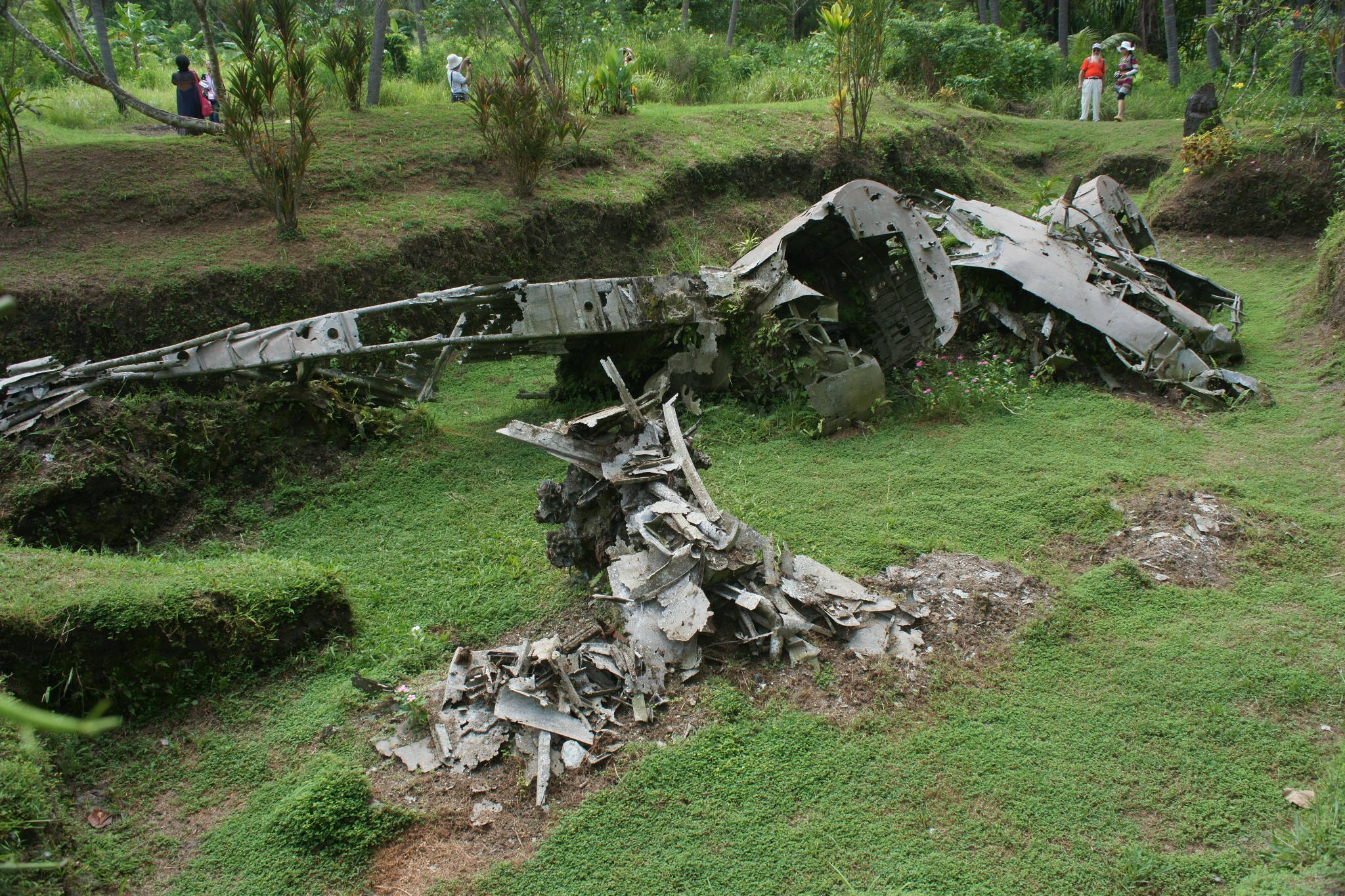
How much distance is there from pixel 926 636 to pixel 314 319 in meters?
5.46

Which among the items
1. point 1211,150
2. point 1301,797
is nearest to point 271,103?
point 1301,797

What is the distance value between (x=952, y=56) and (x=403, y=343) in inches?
602

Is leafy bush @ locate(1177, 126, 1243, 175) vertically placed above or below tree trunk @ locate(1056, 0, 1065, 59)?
below

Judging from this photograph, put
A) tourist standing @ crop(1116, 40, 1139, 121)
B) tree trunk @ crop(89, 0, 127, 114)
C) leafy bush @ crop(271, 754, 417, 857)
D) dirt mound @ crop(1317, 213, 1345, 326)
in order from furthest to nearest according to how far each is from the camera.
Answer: tourist standing @ crop(1116, 40, 1139, 121), tree trunk @ crop(89, 0, 127, 114), dirt mound @ crop(1317, 213, 1345, 326), leafy bush @ crop(271, 754, 417, 857)

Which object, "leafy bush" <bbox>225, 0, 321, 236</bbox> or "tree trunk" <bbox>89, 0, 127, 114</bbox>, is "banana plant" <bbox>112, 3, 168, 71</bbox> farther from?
"leafy bush" <bbox>225, 0, 321, 236</bbox>

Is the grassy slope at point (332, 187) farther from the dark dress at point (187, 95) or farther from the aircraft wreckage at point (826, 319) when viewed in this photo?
the aircraft wreckage at point (826, 319)

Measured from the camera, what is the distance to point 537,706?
4500mm

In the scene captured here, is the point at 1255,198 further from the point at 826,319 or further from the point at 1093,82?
the point at 826,319

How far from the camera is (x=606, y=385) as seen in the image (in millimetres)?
8586

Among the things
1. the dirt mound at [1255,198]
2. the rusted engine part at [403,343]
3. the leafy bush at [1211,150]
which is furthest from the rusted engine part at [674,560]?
the leafy bush at [1211,150]

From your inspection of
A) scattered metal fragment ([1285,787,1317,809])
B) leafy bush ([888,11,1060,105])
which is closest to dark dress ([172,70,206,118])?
leafy bush ([888,11,1060,105])

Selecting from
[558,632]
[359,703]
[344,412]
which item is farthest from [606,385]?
[359,703]

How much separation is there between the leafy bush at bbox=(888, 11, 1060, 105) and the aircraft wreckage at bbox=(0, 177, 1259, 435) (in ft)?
29.9

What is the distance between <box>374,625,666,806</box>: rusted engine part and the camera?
434 cm
